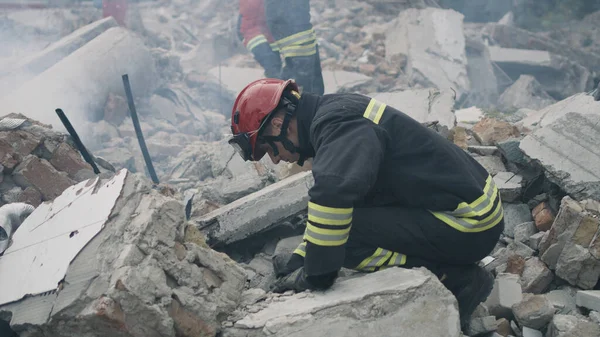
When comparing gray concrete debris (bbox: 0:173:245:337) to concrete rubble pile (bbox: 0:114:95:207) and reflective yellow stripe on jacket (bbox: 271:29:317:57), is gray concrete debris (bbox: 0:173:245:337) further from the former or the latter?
reflective yellow stripe on jacket (bbox: 271:29:317:57)

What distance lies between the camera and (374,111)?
2744mm

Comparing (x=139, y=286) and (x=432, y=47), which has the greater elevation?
(x=139, y=286)

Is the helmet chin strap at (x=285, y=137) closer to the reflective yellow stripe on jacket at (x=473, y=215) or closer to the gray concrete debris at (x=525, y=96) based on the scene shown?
the reflective yellow stripe on jacket at (x=473, y=215)

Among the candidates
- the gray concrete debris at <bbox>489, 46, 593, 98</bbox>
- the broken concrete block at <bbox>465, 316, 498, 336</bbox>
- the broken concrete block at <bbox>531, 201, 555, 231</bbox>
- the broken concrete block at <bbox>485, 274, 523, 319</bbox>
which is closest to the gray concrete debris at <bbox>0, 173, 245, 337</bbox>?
the broken concrete block at <bbox>465, 316, 498, 336</bbox>

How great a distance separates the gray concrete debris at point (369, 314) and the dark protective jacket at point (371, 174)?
0.19 meters

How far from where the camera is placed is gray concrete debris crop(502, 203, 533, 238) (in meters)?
3.96

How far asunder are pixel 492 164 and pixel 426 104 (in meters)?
1.06

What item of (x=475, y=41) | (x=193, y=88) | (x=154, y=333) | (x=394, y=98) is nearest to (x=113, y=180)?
(x=154, y=333)

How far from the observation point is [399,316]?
8.13ft

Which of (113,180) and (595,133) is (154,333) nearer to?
(113,180)

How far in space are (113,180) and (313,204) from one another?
1222 mm

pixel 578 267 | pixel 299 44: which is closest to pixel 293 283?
pixel 578 267

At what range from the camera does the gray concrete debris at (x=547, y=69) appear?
10.7 m

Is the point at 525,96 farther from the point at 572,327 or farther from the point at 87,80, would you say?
the point at 572,327
